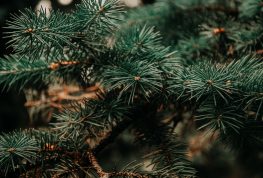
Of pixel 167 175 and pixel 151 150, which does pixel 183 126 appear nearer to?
pixel 151 150

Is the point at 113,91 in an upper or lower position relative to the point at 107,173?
upper

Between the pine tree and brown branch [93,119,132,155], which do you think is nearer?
the pine tree

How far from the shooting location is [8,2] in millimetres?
1990

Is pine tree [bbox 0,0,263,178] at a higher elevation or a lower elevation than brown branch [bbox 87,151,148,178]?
higher

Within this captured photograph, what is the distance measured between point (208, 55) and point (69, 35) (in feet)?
1.48

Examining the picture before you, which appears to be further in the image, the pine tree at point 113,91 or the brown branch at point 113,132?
the brown branch at point 113,132

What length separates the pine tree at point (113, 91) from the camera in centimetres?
78

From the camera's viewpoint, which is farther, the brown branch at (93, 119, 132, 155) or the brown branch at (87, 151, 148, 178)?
the brown branch at (93, 119, 132, 155)

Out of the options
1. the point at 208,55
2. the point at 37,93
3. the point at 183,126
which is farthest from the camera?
the point at 183,126

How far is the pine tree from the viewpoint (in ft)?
2.56

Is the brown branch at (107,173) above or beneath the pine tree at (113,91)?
beneath

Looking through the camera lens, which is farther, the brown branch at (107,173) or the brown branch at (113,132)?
the brown branch at (113,132)

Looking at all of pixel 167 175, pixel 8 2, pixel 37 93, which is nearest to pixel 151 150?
pixel 167 175

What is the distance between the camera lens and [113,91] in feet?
2.91
